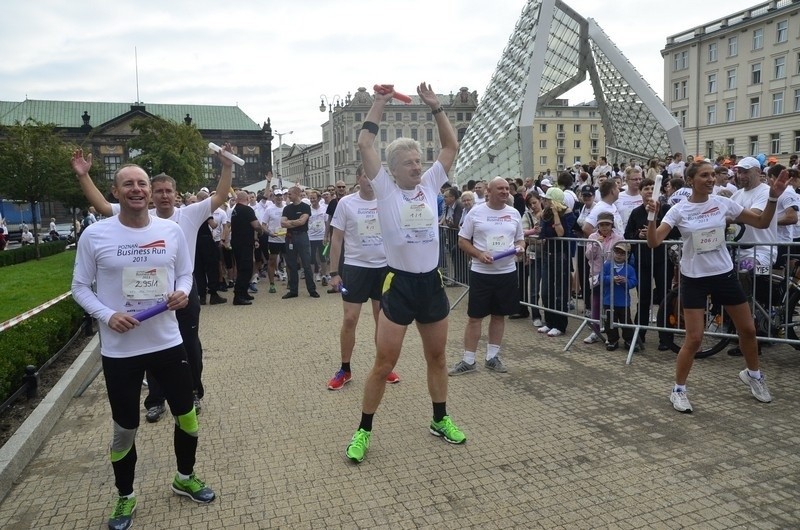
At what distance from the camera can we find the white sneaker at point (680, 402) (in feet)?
15.7

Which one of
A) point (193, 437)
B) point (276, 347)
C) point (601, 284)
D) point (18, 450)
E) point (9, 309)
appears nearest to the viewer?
point (193, 437)

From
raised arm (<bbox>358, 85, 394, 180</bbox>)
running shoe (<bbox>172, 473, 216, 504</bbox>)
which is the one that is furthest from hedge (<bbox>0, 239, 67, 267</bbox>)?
raised arm (<bbox>358, 85, 394, 180</bbox>)

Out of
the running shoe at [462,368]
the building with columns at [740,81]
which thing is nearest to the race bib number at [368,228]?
the running shoe at [462,368]

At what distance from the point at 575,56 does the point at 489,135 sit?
43.5ft

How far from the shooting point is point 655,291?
7.33 meters

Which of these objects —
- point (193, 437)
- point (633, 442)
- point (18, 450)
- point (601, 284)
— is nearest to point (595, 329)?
point (601, 284)

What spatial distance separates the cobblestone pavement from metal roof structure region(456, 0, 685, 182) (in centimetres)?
1831

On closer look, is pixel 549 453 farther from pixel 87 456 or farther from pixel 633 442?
pixel 87 456

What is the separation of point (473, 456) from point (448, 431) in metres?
0.31

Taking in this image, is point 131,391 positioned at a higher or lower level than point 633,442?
higher

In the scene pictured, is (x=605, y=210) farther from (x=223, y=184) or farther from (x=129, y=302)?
(x=129, y=302)

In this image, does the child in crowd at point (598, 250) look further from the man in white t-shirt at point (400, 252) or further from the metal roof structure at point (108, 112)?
the metal roof structure at point (108, 112)

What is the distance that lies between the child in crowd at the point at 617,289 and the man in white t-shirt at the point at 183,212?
14.5ft

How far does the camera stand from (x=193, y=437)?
3.56 m
